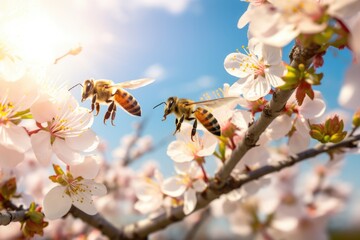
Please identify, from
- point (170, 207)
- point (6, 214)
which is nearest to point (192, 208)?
point (170, 207)

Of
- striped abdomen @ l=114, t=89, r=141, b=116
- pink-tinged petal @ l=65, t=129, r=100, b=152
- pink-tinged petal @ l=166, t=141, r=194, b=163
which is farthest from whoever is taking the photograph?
striped abdomen @ l=114, t=89, r=141, b=116

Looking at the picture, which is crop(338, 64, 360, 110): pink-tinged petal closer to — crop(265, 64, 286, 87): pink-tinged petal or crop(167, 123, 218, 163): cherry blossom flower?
crop(265, 64, 286, 87): pink-tinged petal

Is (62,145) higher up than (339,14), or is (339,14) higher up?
(62,145)

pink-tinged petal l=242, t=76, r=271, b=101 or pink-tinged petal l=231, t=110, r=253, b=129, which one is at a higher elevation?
pink-tinged petal l=242, t=76, r=271, b=101

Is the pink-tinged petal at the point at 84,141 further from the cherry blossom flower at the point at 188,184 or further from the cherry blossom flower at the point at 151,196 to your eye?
the cherry blossom flower at the point at 151,196

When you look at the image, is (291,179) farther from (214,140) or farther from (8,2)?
(8,2)

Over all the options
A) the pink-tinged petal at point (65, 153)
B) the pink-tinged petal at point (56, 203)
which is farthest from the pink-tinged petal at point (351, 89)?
the pink-tinged petal at point (56, 203)

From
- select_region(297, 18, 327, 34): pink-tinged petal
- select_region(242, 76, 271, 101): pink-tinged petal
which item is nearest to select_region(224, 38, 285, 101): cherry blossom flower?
select_region(242, 76, 271, 101): pink-tinged petal
